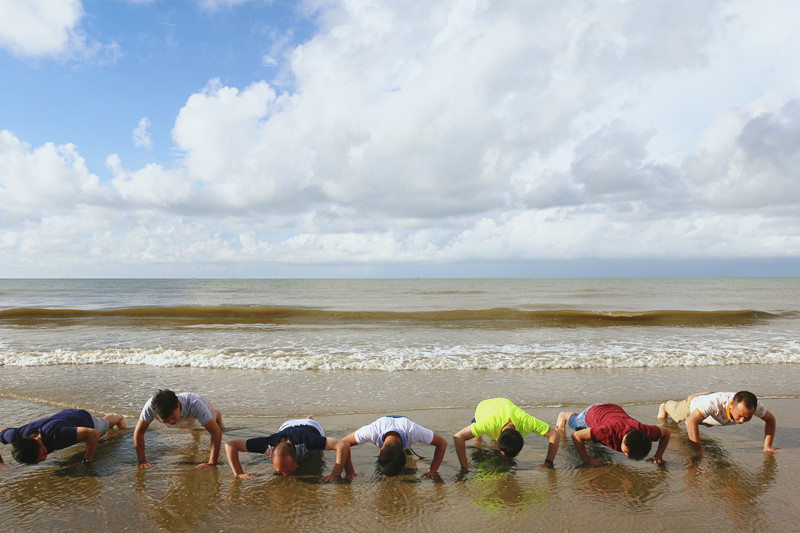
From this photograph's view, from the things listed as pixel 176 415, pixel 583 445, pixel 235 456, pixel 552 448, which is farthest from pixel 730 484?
pixel 176 415

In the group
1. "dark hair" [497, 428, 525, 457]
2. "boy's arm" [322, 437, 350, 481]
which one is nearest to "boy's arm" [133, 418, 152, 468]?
"boy's arm" [322, 437, 350, 481]

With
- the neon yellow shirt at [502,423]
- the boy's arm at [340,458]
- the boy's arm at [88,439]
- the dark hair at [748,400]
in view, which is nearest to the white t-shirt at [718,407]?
the dark hair at [748,400]

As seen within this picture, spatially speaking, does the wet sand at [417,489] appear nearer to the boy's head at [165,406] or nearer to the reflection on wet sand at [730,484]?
the reflection on wet sand at [730,484]

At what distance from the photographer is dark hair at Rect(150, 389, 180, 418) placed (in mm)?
4414

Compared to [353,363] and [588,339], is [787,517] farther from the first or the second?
[588,339]

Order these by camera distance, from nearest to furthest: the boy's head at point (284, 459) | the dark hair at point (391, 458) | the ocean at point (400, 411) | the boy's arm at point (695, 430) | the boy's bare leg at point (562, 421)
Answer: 1. the ocean at point (400, 411)
2. the dark hair at point (391, 458)
3. the boy's head at point (284, 459)
4. the boy's arm at point (695, 430)
5. the boy's bare leg at point (562, 421)

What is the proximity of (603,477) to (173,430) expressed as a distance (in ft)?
17.8

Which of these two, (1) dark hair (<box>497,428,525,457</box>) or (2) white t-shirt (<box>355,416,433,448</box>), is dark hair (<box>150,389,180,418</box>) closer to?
(2) white t-shirt (<box>355,416,433,448</box>)

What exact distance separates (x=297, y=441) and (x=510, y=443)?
222 centimetres

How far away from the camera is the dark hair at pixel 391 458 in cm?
407

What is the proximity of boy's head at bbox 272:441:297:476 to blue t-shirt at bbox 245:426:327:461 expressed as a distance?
0.20 meters

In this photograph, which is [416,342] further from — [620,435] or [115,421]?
[620,435]

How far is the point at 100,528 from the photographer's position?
11.2 feet

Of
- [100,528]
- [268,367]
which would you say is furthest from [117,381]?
[100,528]
